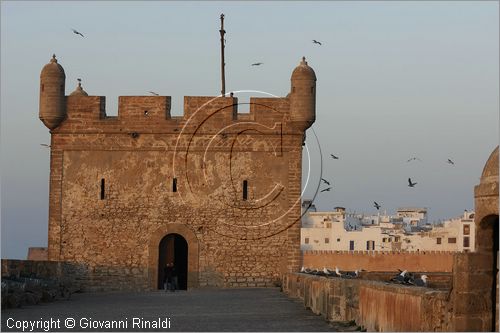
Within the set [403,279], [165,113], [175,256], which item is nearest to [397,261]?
[175,256]

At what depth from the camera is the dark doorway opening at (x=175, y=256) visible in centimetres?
2866

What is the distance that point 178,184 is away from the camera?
2812 cm

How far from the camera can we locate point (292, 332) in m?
14.2

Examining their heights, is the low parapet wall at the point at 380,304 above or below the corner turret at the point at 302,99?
below

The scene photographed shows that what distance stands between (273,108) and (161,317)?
39.1 feet

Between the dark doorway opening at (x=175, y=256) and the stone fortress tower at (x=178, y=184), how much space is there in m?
0.30

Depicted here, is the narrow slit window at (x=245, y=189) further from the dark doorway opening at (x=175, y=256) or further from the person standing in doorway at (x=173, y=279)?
the person standing in doorway at (x=173, y=279)

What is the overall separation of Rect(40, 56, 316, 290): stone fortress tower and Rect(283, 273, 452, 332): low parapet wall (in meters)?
8.26

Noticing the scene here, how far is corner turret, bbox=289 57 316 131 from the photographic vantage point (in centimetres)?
2778

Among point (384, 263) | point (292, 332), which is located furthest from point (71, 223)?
point (384, 263)

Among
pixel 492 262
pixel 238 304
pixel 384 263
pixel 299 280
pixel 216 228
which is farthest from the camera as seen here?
pixel 384 263

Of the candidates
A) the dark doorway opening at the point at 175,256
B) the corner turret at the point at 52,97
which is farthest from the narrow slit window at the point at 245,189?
the corner turret at the point at 52,97

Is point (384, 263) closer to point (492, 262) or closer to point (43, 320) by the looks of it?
point (43, 320)

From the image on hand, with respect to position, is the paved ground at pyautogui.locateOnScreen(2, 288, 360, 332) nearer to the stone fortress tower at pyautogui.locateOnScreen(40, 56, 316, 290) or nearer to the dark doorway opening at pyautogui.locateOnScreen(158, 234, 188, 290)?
the stone fortress tower at pyautogui.locateOnScreen(40, 56, 316, 290)
